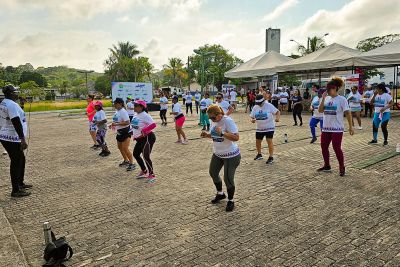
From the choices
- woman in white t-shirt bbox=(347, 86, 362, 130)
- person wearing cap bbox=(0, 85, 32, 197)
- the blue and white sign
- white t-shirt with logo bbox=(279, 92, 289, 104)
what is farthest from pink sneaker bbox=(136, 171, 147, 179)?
the blue and white sign

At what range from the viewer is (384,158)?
741 cm

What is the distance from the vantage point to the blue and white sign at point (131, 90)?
26.4 meters

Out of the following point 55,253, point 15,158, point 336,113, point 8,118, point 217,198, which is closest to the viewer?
point 55,253

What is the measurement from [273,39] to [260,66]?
50.1 meters

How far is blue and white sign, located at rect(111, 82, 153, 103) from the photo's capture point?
26391 millimetres

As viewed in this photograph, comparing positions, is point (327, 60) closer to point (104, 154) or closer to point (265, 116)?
point (265, 116)

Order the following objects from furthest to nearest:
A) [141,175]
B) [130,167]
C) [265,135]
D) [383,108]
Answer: [383,108], [265,135], [130,167], [141,175]

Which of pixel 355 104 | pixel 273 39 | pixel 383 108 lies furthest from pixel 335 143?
pixel 273 39

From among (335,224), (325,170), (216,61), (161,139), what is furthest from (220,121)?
(216,61)

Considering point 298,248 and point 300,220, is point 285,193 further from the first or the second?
point 298,248

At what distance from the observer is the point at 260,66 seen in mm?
23812

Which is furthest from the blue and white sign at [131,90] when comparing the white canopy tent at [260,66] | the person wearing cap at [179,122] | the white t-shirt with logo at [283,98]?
the person wearing cap at [179,122]

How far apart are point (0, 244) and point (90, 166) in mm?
4242

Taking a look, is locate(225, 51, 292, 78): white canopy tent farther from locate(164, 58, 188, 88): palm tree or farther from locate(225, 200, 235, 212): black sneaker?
locate(164, 58, 188, 88): palm tree
